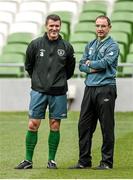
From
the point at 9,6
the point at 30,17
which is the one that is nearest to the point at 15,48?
the point at 30,17

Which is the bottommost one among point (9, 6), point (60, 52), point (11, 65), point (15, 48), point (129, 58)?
point (11, 65)

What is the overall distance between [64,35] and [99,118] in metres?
11.7

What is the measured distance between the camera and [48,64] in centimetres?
1296

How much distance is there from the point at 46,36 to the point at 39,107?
3.03 feet

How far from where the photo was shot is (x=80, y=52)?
76.9 feet

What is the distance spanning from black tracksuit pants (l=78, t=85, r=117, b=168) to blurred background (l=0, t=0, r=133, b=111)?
8.03 m

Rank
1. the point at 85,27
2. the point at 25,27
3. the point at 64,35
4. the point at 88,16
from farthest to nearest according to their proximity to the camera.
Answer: the point at 25,27, the point at 88,16, the point at 85,27, the point at 64,35

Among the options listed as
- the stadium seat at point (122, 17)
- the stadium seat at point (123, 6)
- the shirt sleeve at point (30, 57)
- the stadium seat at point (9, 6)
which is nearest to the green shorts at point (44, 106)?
the shirt sleeve at point (30, 57)

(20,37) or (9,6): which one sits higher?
(9,6)

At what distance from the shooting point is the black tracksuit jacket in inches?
510

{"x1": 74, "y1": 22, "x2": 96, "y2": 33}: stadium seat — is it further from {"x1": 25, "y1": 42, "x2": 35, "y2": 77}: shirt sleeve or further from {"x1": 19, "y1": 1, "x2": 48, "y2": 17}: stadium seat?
{"x1": 25, "y1": 42, "x2": 35, "y2": 77}: shirt sleeve


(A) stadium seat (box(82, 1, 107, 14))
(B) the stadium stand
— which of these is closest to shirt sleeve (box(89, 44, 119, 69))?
(B) the stadium stand

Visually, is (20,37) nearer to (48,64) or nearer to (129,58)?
(129,58)

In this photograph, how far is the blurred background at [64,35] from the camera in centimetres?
2191
